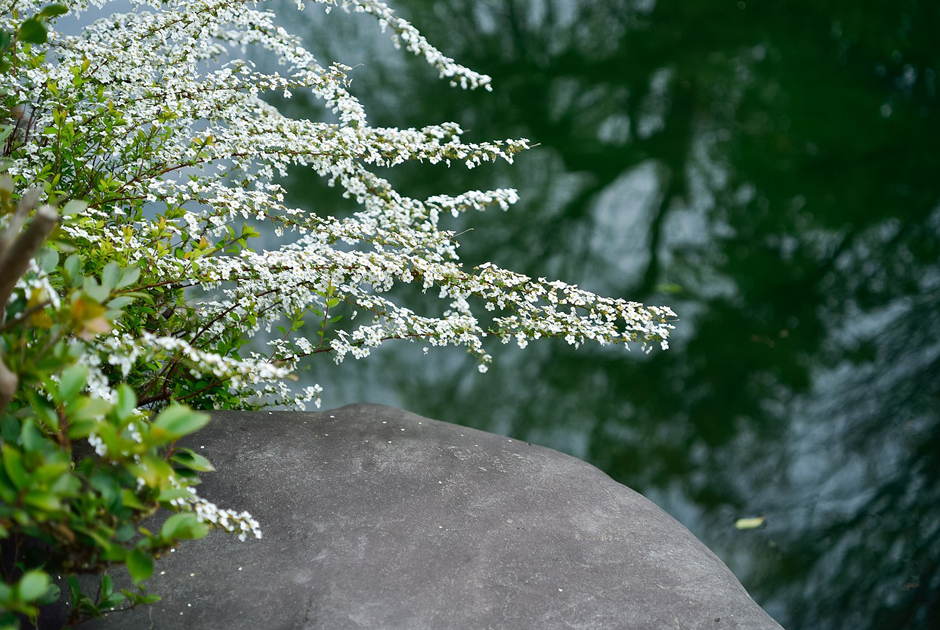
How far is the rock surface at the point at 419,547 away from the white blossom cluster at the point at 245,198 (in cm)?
23

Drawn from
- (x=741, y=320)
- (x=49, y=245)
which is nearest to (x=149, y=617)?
(x=49, y=245)

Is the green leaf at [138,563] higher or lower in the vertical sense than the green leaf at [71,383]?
lower

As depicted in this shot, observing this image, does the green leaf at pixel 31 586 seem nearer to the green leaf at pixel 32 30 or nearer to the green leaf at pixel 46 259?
the green leaf at pixel 46 259

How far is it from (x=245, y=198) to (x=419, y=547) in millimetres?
940

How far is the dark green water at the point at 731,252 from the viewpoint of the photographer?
2.91 m

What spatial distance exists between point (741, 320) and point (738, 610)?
2.21 m

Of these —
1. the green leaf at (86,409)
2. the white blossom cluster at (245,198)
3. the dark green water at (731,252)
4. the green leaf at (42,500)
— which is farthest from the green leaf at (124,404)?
the dark green water at (731,252)

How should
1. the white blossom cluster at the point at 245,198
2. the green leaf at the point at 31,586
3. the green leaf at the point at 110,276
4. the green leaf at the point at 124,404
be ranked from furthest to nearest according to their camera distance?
the white blossom cluster at the point at 245,198 < the green leaf at the point at 110,276 < the green leaf at the point at 124,404 < the green leaf at the point at 31,586

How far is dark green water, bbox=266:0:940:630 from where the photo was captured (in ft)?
9.54

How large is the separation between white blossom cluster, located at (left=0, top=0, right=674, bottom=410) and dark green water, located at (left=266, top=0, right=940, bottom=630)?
1268mm

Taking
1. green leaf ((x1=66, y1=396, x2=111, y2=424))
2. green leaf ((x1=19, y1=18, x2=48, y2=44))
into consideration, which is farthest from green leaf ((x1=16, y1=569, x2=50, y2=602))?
green leaf ((x1=19, y1=18, x2=48, y2=44))

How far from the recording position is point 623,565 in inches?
65.2

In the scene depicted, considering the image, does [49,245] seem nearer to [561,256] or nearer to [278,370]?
[278,370]

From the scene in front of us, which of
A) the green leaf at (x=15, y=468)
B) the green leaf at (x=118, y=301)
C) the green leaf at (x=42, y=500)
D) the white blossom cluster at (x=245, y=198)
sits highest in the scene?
the white blossom cluster at (x=245, y=198)
